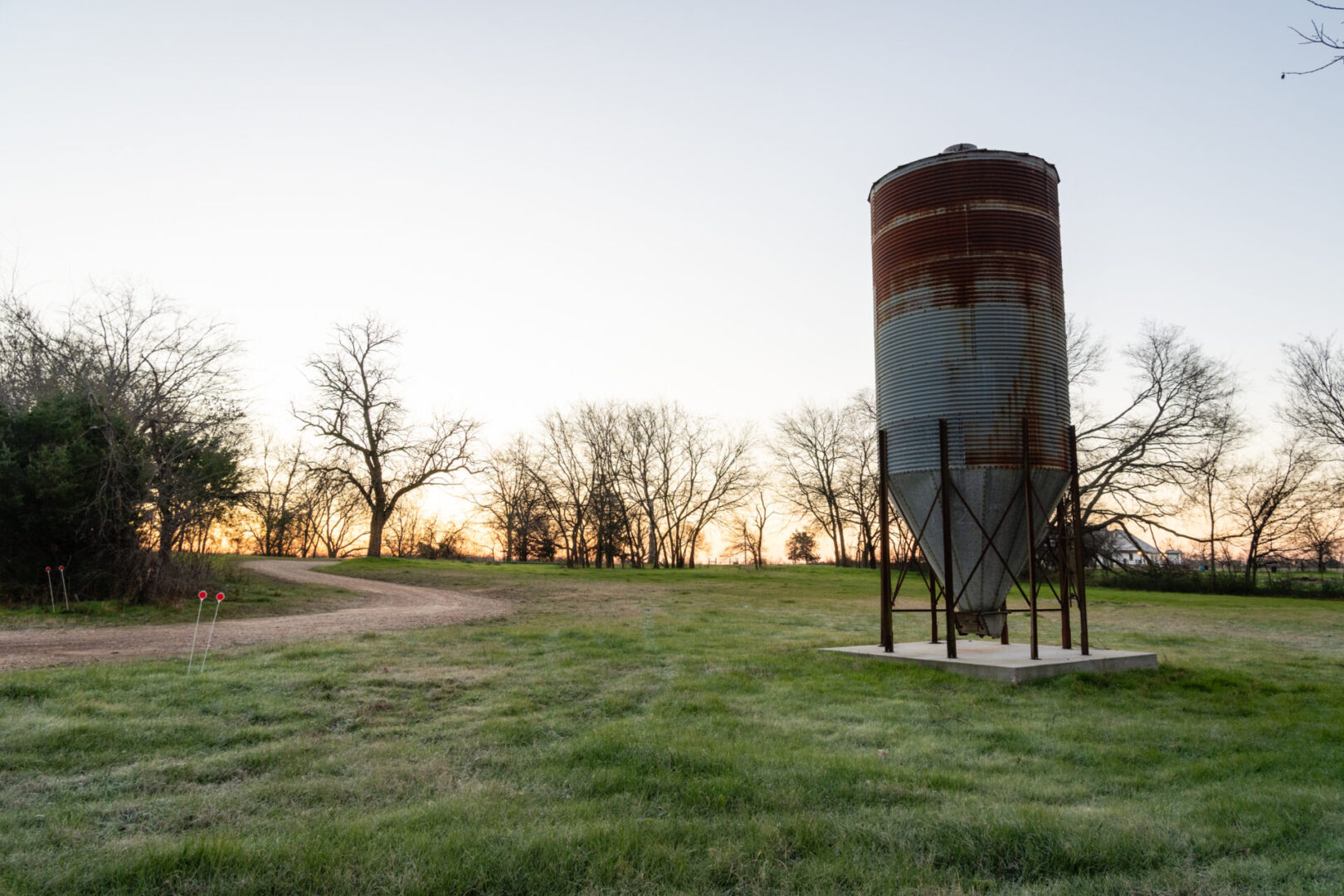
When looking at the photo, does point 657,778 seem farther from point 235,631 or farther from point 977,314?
point 235,631

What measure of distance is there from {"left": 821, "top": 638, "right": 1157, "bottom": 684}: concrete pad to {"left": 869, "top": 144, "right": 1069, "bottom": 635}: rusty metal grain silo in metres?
0.63

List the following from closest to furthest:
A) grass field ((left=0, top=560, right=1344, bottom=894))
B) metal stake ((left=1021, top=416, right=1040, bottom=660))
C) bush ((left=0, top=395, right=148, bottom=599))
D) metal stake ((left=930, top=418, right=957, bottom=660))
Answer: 1. grass field ((left=0, top=560, right=1344, bottom=894))
2. metal stake ((left=1021, top=416, right=1040, bottom=660))
3. metal stake ((left=930, top=418, right=957, bottom=660))
4. bush ((left=0, top=395, right=148, bottom=599))

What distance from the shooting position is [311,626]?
622 inches

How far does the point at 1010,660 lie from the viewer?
1075 centimetres

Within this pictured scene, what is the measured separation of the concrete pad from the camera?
1017 cm

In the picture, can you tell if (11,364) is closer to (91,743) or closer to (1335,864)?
(91,743)

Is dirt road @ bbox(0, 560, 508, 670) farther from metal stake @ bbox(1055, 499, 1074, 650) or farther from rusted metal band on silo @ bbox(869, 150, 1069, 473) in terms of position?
metal stake @ bbox(1055, 499, 1074, 650)

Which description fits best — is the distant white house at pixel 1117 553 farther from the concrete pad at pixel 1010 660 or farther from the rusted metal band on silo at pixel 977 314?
the rusted metal band on silo at pixel 977 314

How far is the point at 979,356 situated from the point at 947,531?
2.45m

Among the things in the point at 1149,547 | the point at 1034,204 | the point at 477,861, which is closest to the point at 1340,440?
the point at 1149,547

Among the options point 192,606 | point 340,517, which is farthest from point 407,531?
point 192,606

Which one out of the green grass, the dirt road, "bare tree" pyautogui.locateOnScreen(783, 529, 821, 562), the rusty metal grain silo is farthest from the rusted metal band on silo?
"bare tree" pyautogui.locateOnScreen(783, 529, 821, 562)

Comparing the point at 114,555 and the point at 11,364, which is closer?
the point at 114,555

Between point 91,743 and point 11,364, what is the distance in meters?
22.0
